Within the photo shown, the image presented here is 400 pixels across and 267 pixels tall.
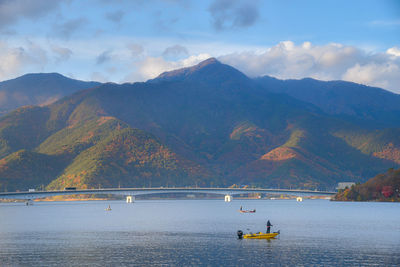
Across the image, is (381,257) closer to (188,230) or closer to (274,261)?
(274,261)

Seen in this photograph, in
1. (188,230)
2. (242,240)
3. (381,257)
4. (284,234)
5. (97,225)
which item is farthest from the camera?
(97,225)

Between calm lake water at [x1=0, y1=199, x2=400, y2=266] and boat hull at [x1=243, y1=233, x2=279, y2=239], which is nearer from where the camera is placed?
calm lake water at [x1=0, y1=199, x2=400, y2=266]

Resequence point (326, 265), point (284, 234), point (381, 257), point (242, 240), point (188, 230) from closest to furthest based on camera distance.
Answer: point (326, 265) → point (381, 257) → point (242, 240) → point (284, 234) → point (188, 230)

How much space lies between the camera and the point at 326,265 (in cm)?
8762

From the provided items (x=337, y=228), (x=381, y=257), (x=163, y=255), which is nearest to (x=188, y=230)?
(x=337, y=228)

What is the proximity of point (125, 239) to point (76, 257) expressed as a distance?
2842cm

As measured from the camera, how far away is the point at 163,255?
9875 centimetres

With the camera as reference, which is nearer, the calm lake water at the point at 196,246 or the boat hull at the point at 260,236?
the calm lake water at the point at 196,246

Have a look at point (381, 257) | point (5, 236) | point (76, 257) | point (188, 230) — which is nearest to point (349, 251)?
point (381, 257)

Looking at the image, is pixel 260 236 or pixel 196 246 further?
pixel 260 236

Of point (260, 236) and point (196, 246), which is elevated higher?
point (260, 236)

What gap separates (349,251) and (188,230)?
52.7 meters

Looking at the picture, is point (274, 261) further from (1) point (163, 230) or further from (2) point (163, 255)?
(1) point (163, 230)

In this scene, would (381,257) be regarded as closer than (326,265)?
No
